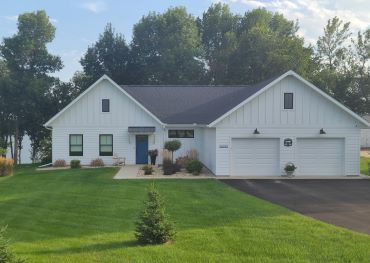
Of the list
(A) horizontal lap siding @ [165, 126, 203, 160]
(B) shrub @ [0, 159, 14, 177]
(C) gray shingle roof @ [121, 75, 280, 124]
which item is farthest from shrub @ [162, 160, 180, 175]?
(B) shrub @ [0, 159, 14, 177]

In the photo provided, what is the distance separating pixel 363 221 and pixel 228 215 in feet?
12.4

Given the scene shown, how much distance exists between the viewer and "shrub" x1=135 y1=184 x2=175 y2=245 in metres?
9.42

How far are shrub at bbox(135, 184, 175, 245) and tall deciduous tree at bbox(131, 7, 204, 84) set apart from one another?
38.6 meters

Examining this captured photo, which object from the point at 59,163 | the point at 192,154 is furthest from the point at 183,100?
the point at 59,163

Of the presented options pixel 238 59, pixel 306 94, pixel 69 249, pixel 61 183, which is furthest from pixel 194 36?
pixel 69 249

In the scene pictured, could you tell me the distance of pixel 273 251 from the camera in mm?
8766

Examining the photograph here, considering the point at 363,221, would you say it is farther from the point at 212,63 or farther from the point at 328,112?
the point at 212,63

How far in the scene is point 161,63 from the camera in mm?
49531

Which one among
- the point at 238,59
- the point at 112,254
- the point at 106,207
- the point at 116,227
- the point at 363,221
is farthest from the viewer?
the point at 238,59

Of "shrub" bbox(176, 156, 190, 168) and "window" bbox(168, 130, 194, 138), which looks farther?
"window" bbox(168, 130, 194, 138)

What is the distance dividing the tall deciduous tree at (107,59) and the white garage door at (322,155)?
2786 centimetres

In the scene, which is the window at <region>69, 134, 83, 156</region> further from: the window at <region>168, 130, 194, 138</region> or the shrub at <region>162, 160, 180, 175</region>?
the shrub at <region>162, 160, 180, 175</region>

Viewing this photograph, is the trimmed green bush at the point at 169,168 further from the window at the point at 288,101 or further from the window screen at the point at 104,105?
the window screen at the point at 104,105

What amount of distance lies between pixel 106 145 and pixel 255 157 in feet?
35.5
